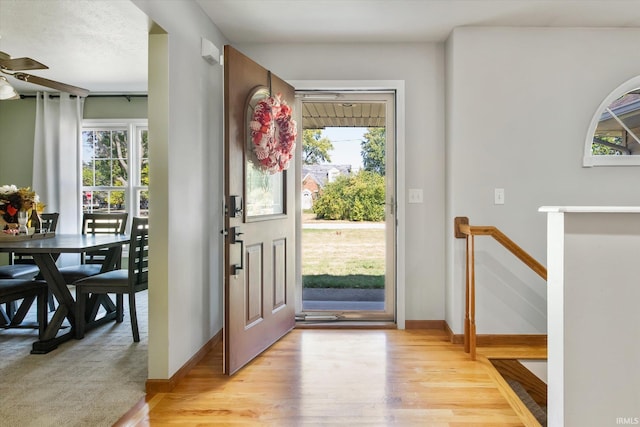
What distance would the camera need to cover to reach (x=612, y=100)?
3.17 meters

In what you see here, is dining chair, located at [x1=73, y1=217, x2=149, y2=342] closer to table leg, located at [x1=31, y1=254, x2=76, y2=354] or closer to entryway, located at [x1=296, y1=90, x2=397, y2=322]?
table leg, located at [x1=31, y1=254, x2=76, y2=354]

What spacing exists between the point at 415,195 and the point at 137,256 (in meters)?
2.37

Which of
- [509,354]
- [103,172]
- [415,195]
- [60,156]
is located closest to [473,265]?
[509,354]

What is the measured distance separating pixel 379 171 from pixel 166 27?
2.14 m

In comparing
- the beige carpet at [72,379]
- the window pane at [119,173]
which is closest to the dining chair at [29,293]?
the beige carpet at [72,379]

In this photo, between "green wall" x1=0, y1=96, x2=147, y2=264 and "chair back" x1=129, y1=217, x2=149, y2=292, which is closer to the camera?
"chair back" x1=129, y1=217, x2=149, y2=292

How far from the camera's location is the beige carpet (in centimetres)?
210

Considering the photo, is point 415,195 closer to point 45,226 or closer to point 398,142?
point 398,142

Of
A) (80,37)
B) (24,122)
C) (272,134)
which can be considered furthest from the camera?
(24,122)

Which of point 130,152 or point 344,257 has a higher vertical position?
point 130,152

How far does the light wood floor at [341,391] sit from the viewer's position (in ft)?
6.76

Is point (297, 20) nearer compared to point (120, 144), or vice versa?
point (297, 20)

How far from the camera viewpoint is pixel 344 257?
3.84 metres

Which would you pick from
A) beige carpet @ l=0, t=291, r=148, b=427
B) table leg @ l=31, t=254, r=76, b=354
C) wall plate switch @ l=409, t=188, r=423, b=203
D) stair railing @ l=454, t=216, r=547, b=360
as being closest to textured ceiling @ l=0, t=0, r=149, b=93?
table leg @ l=31, t=254, r=76, b=354
